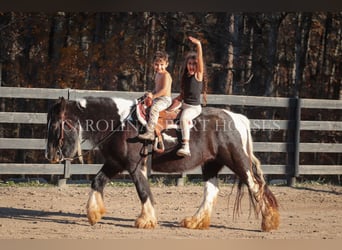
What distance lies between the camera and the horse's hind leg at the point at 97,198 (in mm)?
6730

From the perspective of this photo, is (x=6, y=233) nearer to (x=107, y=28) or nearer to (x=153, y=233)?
(x=153, y=233)

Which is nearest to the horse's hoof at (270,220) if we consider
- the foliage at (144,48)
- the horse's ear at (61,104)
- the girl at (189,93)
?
the girl at (189,93)

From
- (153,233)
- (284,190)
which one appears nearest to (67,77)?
(284,190)

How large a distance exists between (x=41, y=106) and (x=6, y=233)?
11.7 meters

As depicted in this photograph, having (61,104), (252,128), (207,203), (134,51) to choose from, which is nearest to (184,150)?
(207,203)

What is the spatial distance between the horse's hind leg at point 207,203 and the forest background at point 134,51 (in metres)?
9.15

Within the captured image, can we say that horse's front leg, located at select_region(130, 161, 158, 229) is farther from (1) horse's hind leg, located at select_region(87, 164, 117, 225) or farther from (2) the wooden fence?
(2) the wooden fence

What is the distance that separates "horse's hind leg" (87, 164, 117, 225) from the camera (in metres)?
6.73

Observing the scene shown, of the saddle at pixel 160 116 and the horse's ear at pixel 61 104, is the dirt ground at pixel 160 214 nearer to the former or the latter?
the saddle at pixel 160 116

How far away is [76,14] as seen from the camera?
1802 centimetres

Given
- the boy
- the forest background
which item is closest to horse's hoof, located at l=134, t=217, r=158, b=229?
the boy

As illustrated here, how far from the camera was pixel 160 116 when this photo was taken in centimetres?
666

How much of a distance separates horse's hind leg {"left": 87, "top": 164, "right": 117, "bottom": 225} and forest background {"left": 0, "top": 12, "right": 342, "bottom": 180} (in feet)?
30.3

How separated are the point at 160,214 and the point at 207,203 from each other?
108 cm
